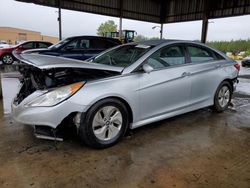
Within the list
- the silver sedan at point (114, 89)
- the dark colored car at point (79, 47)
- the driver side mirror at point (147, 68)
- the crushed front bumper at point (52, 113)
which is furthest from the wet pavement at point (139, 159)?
the dark colored car at point (79, 47)

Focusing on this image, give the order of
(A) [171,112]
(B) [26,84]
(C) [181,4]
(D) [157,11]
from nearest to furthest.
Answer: (B) [26,84]
(A) [171,112]
(C) [181,4]
(D) [157,11]

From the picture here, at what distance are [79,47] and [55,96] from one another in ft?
19.6

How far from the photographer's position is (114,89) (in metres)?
2.70

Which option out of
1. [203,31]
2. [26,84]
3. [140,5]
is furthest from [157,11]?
[26,84]

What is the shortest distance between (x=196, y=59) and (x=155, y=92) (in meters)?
1.18

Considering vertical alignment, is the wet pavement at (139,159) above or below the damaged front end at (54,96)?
below

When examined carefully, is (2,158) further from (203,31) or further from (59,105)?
(203,31)

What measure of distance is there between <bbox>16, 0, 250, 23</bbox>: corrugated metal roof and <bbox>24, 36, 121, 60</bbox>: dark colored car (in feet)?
24.2

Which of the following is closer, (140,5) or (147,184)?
(147,184)

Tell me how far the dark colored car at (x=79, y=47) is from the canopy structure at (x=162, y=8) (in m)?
7.35

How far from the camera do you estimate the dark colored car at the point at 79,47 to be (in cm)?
776

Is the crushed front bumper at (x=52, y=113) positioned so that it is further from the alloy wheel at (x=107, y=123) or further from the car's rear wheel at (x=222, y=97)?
the car's rear wheel at (x=222, y=97)

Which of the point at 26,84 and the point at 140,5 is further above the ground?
the point at 140,5

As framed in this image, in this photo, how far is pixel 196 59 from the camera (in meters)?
3.74
